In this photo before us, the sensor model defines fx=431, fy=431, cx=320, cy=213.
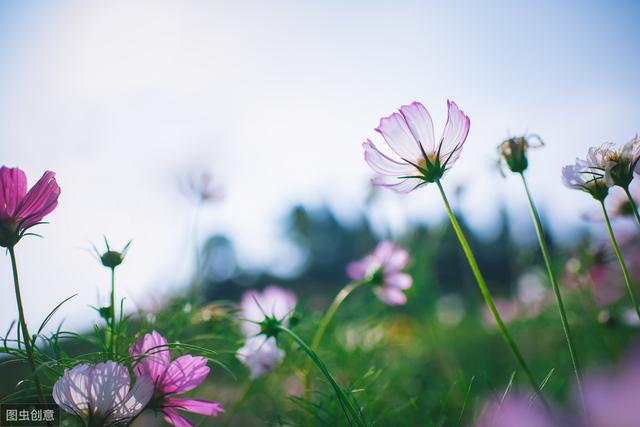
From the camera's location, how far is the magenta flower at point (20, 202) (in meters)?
0.44

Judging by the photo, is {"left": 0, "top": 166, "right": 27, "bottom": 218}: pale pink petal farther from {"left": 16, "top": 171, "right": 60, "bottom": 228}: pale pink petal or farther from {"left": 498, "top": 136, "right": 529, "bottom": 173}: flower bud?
{"left": 498, "top": 136, "right": 529, "bottom": 173}: flower bud

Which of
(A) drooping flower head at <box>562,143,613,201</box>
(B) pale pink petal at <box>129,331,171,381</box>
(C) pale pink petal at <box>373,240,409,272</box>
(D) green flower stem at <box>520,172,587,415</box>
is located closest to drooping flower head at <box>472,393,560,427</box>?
(D) green flower stem at <box>520,172,587,415</box>

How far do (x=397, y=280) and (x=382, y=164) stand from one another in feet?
1.50

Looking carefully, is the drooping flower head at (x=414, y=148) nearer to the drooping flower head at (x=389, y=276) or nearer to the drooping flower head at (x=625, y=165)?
the drooping flower head at (x=625, y=165)

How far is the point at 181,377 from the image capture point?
46cm

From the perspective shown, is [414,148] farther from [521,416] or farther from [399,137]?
[521,416]

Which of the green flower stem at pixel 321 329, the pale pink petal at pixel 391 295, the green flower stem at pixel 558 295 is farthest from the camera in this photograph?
the pale pink petal at pixel 391 295

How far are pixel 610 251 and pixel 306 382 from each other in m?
0.75

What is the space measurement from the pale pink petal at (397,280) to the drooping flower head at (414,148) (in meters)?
0.42

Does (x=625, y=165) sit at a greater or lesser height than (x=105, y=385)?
greater

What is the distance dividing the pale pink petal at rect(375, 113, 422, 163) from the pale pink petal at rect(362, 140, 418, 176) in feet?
0.05

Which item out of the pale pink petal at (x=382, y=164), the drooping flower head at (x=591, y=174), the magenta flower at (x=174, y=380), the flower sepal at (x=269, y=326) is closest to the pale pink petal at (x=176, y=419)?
the magenta flower at (x=174, y=380)

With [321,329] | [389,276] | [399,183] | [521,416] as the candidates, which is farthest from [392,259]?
[521,416]

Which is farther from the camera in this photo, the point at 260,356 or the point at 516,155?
the point at 260,356
